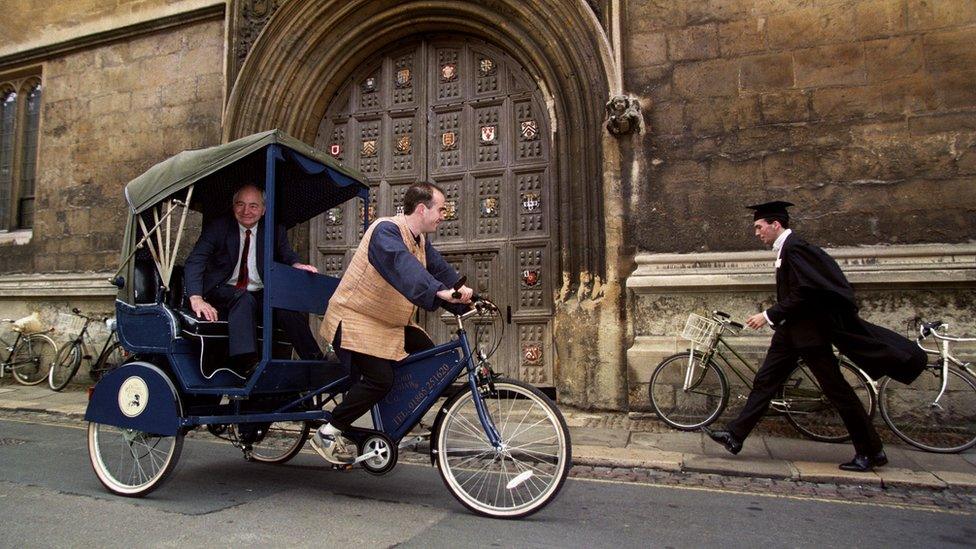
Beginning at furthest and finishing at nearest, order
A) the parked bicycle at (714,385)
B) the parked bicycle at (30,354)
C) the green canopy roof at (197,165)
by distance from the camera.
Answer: the parked bicycle at (30,354)
the parked bicycle at (714,385)
the green canopy roof at (197,165)

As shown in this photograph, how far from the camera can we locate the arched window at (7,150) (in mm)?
10859

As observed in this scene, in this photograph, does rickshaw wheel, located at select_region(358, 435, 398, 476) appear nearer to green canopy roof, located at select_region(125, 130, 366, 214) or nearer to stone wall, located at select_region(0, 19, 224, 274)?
green canopy roof, located at select_region(125, 130, 366, 214)

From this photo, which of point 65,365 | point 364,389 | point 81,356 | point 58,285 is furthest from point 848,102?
point 58,285

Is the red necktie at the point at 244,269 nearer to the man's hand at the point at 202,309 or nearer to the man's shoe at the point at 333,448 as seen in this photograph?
the man's hand at the point at 202,309

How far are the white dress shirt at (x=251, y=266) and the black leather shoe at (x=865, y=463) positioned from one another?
166 inches

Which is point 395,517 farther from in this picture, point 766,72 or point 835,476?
point 766,72

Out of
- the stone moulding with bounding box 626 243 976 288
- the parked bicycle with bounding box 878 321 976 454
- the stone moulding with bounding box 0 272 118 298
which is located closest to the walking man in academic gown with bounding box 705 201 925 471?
the parked bicycle with bounding box 878 321 976 454

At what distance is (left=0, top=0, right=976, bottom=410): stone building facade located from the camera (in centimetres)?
588

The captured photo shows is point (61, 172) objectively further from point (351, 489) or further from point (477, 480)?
point (477, 480)

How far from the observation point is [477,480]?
3771 millimetres

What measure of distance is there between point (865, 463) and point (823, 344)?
84cm

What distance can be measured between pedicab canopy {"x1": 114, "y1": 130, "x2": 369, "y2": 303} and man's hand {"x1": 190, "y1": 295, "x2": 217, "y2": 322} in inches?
14.6

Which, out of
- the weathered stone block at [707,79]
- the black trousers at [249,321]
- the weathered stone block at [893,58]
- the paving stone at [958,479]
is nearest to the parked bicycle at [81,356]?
the black trousers at [249,321]

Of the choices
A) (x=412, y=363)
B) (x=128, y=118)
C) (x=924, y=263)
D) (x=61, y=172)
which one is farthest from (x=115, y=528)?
(x=61, y=172)
